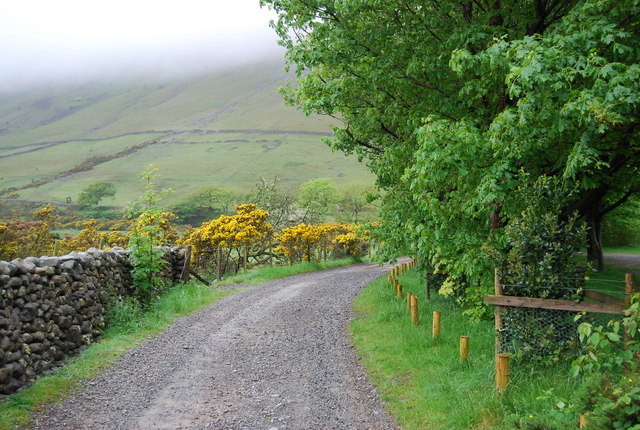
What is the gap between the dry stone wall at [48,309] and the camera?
6.95m

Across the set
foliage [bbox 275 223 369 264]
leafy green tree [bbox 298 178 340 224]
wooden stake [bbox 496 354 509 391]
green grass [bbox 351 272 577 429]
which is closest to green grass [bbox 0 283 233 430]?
green grass [bbox 351 272 577 429]

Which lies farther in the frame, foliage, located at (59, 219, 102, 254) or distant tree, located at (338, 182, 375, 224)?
distant tree, located at (338, 182, 375, 224)

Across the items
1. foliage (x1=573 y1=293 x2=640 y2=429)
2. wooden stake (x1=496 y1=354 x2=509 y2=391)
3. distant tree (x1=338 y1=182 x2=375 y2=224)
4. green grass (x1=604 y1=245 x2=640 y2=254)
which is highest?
foliage (x1=573 y1=293 x2=640 y2=429)

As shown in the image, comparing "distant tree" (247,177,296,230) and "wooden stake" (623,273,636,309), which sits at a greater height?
"wooden stake" (623,273,636,309)

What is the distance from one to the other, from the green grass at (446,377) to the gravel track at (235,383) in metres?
0.35

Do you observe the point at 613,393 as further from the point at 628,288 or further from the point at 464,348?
the point at 464,348

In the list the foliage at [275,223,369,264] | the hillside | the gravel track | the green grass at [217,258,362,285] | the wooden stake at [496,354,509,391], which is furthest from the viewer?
the hillside

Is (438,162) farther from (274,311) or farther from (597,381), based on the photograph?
(274,311)

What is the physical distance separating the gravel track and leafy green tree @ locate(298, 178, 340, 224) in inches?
1196

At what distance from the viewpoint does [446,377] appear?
250 inches

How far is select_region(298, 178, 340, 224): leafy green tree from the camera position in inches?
1672

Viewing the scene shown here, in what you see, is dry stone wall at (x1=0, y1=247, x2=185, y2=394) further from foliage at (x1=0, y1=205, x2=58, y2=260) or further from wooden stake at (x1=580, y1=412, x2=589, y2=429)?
foliage at (x1=0, y1=205, x2=58, y2=260)

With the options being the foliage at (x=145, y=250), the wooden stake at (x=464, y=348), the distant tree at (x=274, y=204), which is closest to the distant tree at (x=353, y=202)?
the distant tree at (x=274, y=204)

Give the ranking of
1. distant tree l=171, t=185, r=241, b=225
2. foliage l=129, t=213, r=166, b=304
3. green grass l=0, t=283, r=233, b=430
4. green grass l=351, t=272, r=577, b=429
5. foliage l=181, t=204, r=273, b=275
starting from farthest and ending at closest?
distant tree l=171, t=185, r=241, b=225, foliage l=181, t=204, r=273, b=275, foliage l=129, t=213, r=166, b=304, green grass l=0, t=283, r=233, b=430, green grass l=351, t=272, r=577, b=429
